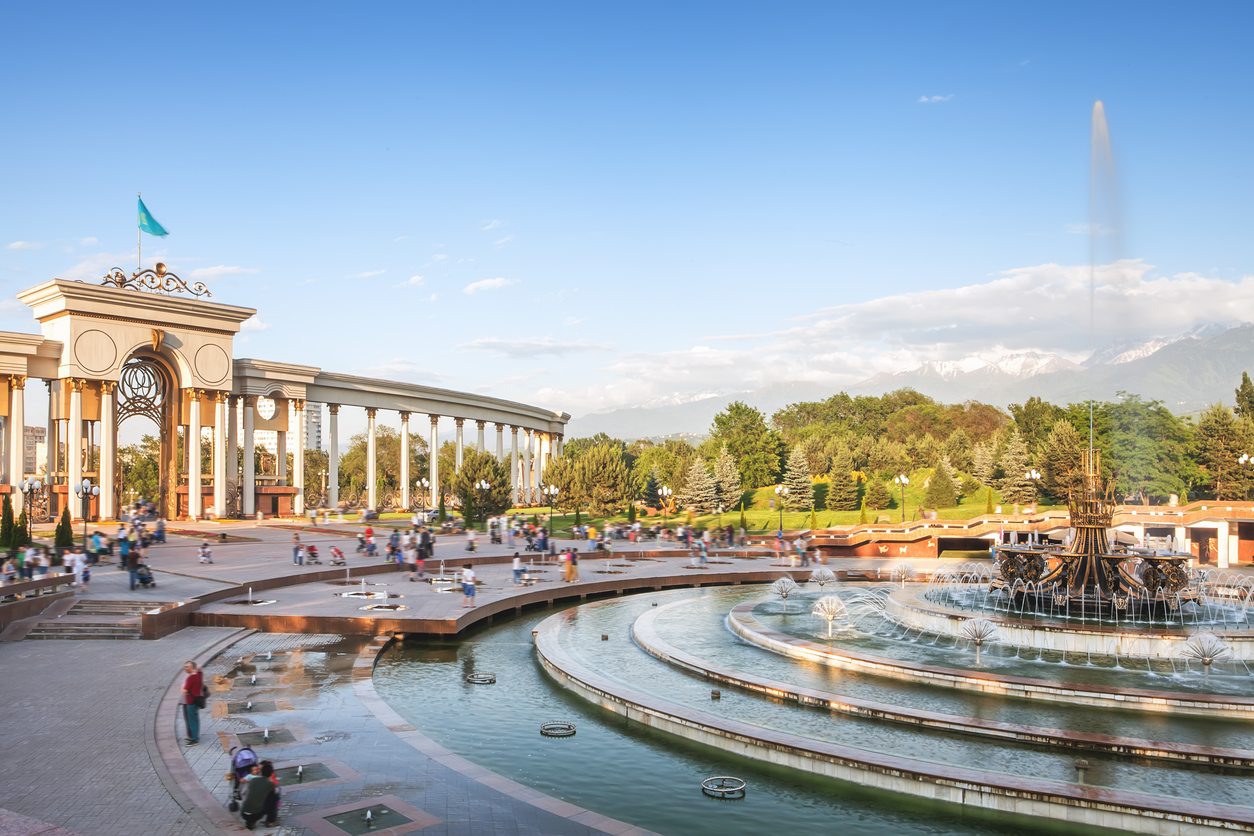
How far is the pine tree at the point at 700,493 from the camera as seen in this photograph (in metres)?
68.9

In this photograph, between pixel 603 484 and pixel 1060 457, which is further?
pixel 603 484

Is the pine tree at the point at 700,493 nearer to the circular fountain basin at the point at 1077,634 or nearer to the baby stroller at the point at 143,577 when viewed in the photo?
the circular fountain basin at the point at 1077,634

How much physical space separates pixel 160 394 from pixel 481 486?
66.8ft

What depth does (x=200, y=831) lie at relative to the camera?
31.3 feet

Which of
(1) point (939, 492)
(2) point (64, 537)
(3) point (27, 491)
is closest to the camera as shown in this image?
(2) point (64, 537)

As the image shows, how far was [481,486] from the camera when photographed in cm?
5450

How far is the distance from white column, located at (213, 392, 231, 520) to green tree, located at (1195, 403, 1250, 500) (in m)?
66.1

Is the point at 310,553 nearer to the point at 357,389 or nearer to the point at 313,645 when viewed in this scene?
the point at 313,645

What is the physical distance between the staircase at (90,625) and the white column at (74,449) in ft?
95.0

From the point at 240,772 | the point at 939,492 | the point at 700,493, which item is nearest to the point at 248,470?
the point at 700,493

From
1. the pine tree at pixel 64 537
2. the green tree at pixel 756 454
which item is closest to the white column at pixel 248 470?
the pine tree at pixel 64 537

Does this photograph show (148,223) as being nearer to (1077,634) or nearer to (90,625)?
(90,625)

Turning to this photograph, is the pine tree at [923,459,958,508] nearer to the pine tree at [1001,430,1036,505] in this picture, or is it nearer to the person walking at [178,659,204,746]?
the pine tree at [1001,430,1036,505]

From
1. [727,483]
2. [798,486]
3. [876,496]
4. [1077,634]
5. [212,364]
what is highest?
[212,364]
